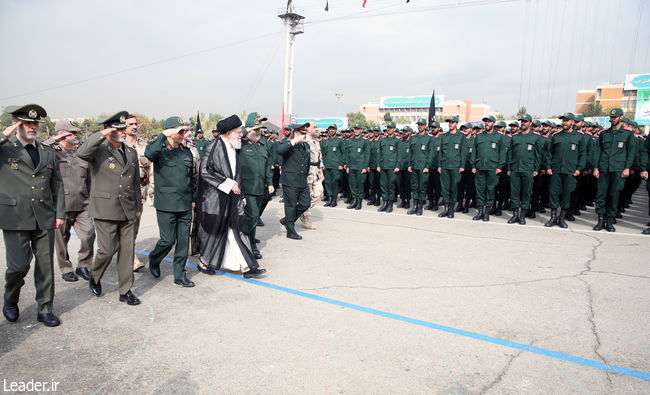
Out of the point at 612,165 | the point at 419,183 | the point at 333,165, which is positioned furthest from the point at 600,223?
the point at 333,165

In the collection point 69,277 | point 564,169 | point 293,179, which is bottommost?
point 69,277

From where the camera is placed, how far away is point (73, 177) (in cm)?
505

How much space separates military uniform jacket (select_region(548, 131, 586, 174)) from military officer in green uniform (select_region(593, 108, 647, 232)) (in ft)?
1.39

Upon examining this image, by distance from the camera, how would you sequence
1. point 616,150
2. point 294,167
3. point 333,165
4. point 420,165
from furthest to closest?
point 333,165 < point 420,165 < point 616,150 < point 294,167

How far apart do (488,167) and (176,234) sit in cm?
729

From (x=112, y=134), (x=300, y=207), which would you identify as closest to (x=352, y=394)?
(x=112, y=134)

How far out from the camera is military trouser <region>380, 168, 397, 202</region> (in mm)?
10969

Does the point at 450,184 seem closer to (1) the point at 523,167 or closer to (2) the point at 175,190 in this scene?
(1) the point at 523,167

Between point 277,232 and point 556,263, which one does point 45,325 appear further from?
point 556,263

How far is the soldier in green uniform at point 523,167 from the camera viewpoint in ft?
29.4

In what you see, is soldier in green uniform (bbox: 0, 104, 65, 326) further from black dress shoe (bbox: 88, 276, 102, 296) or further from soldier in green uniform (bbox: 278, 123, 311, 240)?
soldier in green uniform (bbox: 278, 123, 311, 240)

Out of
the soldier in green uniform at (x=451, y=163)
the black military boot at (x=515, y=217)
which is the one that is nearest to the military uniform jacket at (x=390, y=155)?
the soldier in green uniform at (x=451, y=163)

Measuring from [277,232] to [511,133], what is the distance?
6649 mm

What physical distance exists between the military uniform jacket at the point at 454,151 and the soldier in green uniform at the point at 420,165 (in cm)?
47
